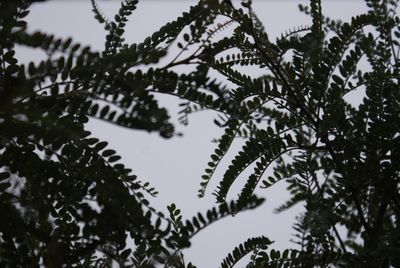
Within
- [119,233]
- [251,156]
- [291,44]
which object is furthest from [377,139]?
[119,233]

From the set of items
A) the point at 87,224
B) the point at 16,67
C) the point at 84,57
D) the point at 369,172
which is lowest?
the point at 87,224

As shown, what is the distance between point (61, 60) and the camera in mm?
840

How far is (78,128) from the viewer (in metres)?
0.83

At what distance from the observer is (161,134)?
708 millimetres

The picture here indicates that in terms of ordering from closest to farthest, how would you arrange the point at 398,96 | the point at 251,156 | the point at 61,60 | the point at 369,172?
the point at 61,60 < the point at 369,172 < the point at 251,156 < the point at 398,96

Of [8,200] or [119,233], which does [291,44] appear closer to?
[119,233]

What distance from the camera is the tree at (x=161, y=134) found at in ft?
2.45

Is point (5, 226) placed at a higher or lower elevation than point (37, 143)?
lower

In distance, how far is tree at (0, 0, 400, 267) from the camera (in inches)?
29.5

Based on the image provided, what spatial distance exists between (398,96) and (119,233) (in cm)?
89

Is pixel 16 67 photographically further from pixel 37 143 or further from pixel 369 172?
pixel 369 172

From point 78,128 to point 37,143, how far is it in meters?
0.09

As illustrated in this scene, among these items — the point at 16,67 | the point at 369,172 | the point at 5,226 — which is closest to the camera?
the point at 5,226

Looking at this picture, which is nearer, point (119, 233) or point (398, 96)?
point (119, 233)
